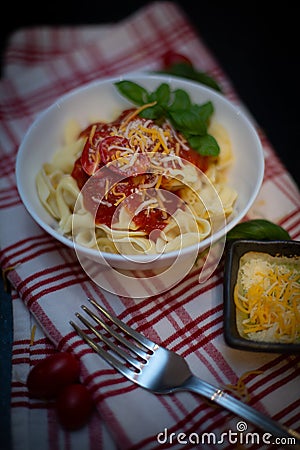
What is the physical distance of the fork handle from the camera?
2395mm

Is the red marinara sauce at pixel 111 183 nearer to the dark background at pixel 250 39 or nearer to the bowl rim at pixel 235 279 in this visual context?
the bowl rim at pixel 235 279

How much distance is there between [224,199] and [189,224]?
30 centimetres

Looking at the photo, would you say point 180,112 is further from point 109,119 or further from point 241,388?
point 241,388

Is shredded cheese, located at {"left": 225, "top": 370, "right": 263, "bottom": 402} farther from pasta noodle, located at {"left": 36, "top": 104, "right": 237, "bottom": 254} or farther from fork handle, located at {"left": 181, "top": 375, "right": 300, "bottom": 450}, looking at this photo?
pasta noodle, located at {"left": 36, "top": 104, "right": 237, "bottom": 254}

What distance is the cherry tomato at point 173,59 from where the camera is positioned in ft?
14.1

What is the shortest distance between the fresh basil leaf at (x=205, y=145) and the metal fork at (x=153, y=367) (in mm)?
1125

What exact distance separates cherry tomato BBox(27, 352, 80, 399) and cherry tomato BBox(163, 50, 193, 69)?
265 cm

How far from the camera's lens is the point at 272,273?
2799mm

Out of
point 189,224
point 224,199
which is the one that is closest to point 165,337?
point 189,224

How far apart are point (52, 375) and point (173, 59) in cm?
281

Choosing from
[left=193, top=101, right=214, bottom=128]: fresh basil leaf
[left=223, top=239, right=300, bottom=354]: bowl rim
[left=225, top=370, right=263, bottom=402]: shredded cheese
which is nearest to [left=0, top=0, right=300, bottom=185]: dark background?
[left=193, top=101, right=214, bottom=128]: fresh basil leaf

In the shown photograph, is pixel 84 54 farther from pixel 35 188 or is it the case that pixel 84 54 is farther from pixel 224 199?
pixel 224 199

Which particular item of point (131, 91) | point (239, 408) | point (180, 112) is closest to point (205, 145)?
point (180, 112)

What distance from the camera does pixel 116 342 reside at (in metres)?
2.83
